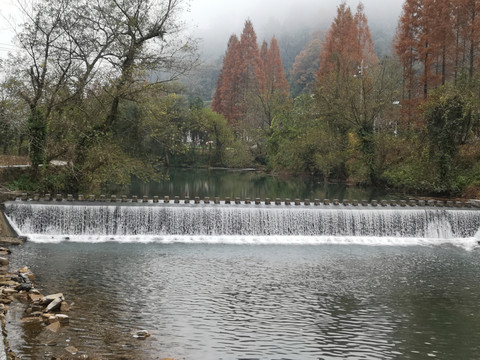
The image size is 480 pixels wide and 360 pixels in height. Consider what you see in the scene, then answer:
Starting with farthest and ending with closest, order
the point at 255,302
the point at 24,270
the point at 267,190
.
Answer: the point at 267,190
the point at 24,270
the point at 255,302

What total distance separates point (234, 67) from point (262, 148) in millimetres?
19061

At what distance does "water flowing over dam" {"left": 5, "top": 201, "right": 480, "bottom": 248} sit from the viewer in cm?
1684

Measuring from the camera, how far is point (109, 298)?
974 centimetres

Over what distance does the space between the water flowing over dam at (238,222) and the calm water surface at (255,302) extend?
1.59 metres

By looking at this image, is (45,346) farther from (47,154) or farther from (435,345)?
(47,154)

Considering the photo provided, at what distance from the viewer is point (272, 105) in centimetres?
4941

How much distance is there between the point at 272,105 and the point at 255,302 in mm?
41061

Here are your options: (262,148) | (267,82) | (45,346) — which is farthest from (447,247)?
(267,82)

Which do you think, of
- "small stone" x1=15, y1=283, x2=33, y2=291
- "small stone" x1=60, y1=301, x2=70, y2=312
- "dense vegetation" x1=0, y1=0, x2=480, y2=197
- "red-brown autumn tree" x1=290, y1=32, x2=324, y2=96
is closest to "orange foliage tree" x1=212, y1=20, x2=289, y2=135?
"dense vegetation" x1=0, y1=0, x2=480, y2=197

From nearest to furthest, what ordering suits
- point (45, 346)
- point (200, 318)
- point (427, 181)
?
point (45, 346), point (200, 318), point (427, 181)

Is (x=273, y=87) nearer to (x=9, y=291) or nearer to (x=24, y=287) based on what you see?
(x=24, y=287)

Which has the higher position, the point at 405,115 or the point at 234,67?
the point at 234,67

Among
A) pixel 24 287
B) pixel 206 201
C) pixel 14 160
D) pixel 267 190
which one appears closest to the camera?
pixel 24 287

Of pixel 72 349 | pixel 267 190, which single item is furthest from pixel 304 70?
pixel 72 349
